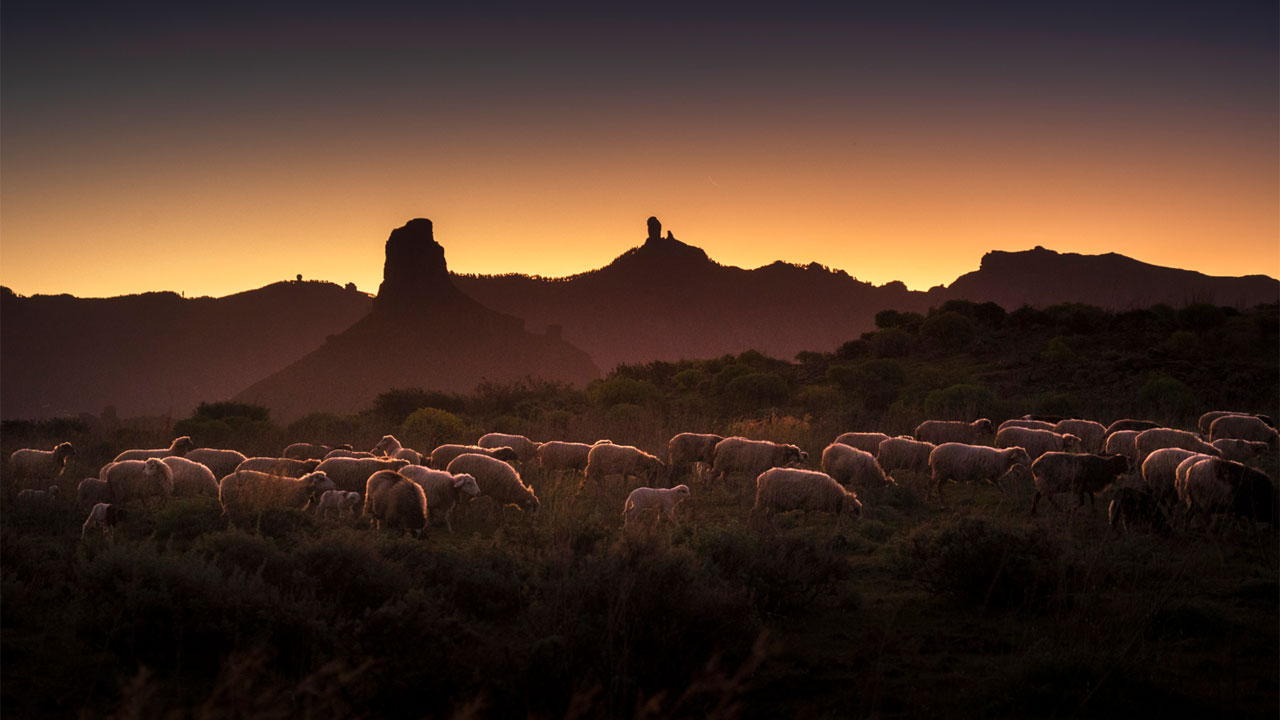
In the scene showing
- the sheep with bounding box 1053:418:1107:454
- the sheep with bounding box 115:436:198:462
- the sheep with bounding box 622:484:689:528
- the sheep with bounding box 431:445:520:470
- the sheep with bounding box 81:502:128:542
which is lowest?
the sheep with bounding box 1053:418:1107:454

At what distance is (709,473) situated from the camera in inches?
647

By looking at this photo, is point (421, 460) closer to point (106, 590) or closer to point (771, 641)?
point (106, 590)

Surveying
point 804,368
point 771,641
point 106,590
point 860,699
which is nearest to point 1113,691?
point 860,699

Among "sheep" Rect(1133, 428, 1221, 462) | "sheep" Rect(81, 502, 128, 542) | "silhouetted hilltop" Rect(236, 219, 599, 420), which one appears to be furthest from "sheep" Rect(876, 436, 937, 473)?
"silhouetted hilltop" Rect(236, 219, 599, 420)

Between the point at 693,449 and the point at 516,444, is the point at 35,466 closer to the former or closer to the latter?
the point at 516,444

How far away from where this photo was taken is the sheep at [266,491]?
11250 mm

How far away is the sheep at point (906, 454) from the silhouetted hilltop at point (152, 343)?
84.9 meters

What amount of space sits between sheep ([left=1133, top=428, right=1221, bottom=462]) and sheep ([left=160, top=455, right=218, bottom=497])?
1681 cm

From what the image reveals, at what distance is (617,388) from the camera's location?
35.2 meters

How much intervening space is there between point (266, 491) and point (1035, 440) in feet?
48.9

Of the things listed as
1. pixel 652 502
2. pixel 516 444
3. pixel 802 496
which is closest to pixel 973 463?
pixel 802 496

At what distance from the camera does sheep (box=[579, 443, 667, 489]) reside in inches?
644

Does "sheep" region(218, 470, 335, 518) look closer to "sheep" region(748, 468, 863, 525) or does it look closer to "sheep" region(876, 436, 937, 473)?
"sheep" region(748, 468, 863, 525)

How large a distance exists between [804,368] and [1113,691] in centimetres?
3690
